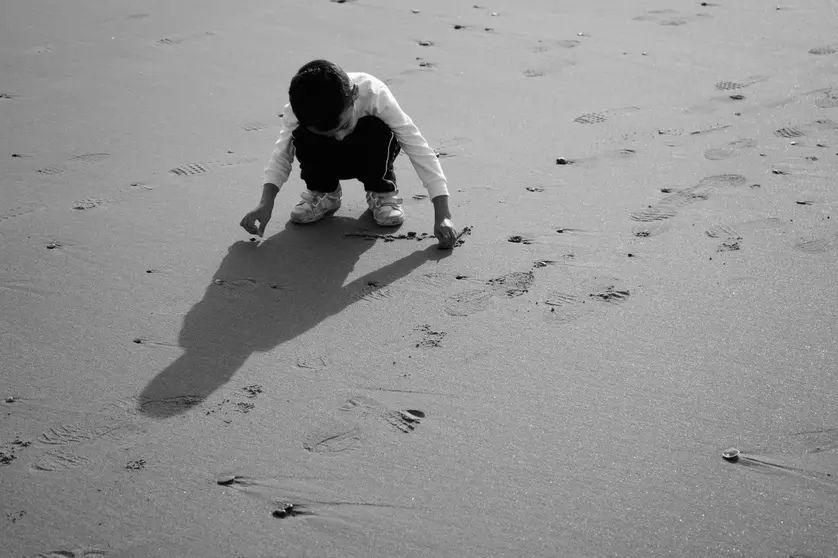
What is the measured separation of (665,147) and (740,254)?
85 cm

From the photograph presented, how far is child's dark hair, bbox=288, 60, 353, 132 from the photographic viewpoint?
93.4 inches

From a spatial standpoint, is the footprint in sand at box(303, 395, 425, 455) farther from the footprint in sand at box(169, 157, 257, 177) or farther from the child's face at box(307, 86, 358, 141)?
the footprint in sand at box(169, 157, 257, 177)

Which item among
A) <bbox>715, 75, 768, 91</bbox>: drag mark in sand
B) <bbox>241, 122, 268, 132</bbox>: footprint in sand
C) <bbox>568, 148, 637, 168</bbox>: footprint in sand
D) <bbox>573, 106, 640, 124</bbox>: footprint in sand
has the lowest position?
<bbox>568, 148, 637, 168</bbox>: footprint in sand

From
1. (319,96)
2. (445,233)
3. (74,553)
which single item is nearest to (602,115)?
(445,233)

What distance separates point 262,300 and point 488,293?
626 mm

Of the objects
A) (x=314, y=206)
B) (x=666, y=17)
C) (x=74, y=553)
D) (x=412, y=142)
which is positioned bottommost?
(x=74, y=553)

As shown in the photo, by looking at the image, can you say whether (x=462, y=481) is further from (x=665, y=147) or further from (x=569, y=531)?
(x=665, y=147)

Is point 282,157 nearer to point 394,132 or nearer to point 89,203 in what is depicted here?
point 394,132

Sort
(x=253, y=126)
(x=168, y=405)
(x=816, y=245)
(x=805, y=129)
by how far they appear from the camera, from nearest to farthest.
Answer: (x=168, y=405), (x=816, y=245), (x=805, y=129), (x=253, y=126)

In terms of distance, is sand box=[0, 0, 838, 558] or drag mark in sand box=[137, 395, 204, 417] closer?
sand box=[0, 0, 838, 558]

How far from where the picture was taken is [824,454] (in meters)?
1.69

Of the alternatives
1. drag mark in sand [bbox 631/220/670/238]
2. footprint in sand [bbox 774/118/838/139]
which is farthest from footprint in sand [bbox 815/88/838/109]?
drag mark in sand [bbox 631/220/670/238]

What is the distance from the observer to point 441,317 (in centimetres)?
226

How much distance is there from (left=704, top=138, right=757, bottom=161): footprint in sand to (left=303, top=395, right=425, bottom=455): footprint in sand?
5.92ft
